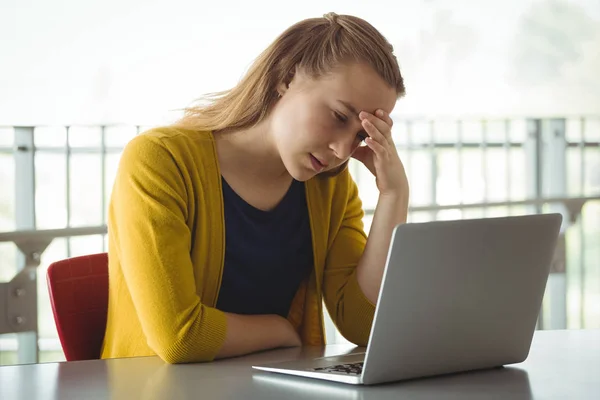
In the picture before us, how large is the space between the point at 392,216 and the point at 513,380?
0.47 meters

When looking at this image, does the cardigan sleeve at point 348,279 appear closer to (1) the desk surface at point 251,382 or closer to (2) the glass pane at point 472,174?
(1) the desk surface at point 251,382

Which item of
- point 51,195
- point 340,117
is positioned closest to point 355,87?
point 340,117

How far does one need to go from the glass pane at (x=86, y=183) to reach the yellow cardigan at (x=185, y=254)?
144 centimetres

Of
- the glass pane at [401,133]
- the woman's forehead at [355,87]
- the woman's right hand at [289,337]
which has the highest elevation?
the glass pane at [401,133]

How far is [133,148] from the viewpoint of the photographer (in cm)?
140

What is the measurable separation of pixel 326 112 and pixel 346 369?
44 cm

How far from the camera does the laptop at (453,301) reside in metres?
1.01

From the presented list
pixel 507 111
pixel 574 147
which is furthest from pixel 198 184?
pixel 507 111

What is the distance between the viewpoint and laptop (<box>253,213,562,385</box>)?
1008 mm

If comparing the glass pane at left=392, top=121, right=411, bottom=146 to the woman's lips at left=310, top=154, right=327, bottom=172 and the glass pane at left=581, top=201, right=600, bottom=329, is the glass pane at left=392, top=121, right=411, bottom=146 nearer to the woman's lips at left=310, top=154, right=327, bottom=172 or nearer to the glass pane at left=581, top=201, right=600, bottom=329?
the glass pane at left=581, top=201, right=600, bottom=329

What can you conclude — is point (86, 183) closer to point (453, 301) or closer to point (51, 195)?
point (51, 195)

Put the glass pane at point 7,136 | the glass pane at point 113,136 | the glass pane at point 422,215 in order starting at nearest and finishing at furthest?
the glass pane at point 7,136 → the glass pane at point 113,136 → the glass pane at point 422,215

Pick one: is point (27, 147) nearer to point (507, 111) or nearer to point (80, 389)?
point (80, 389)

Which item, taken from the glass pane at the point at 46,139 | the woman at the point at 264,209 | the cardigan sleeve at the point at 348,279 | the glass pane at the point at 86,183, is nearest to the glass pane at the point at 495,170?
the glass pane at the point at 86,183
